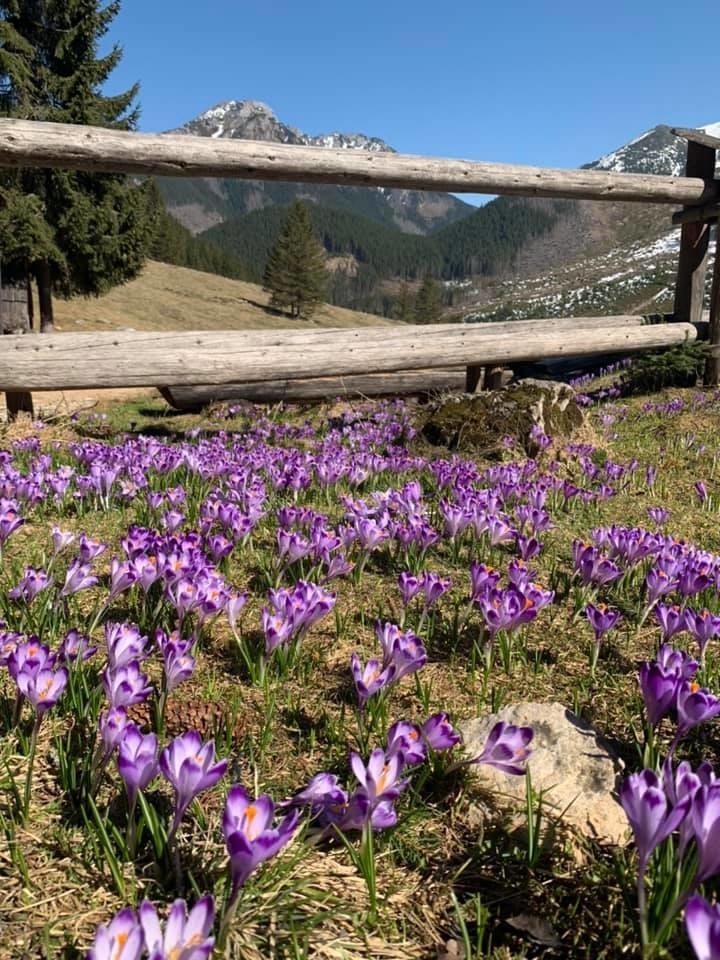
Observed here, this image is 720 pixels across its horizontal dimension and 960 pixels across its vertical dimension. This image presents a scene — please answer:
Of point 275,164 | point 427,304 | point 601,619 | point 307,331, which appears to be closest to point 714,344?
point 307,331

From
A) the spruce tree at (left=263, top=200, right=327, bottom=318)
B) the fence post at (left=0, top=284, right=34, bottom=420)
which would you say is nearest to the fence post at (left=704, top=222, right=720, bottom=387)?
the fence post at (left=0, top=284, right=34, bottom=420)

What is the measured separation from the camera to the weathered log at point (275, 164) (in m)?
4.84

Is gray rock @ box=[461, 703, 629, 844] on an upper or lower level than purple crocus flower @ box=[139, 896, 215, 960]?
lower

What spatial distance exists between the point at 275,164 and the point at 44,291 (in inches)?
813

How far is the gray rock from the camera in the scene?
1437 millimetres

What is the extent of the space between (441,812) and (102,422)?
6167 millimetres

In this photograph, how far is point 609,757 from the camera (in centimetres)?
162

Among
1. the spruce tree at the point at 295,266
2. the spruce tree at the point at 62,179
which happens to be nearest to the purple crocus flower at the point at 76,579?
the spruce tree at the point at 62,179

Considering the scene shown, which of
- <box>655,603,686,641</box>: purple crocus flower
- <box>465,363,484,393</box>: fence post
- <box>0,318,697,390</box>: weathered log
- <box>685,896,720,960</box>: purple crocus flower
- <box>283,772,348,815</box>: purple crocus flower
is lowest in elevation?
<box>283,772,348,815</box>: purple crocus flower

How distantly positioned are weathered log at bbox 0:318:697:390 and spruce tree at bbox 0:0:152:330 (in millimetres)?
18259

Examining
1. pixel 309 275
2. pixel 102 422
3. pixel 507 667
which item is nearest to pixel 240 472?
pixel 507 667

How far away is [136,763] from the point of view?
3.96ft

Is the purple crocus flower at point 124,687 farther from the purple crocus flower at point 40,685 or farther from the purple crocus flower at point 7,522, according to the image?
the purple crocus flower at point 7,522

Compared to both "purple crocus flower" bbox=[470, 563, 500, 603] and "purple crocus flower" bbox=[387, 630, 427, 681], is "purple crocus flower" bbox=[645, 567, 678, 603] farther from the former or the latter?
"purple crocus flower" bbox=[387, 630, 427, 681]
